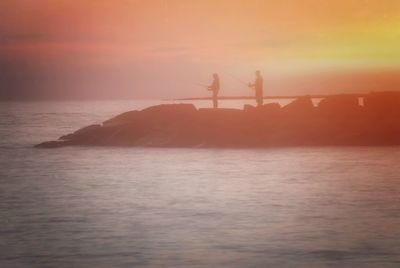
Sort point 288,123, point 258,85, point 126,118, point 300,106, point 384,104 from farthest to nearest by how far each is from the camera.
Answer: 1. point 126,118
2. point 300,106
3. point 384,104
4. point 288,123
5. point 258,85

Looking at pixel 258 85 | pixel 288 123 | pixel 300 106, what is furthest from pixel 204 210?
pixel 300 106

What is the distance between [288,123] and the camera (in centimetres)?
4444

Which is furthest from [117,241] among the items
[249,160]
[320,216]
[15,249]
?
[249,160]

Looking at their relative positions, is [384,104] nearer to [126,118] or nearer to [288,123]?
[288,123]

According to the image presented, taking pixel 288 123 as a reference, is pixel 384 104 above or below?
above

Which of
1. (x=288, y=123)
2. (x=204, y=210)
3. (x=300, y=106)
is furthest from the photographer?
(x=300, y=106)

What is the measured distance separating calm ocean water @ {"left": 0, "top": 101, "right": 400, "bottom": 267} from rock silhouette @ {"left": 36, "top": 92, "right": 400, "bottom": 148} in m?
3.06

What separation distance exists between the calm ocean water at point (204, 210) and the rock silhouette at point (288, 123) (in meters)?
3.06

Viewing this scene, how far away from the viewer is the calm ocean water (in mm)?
16297

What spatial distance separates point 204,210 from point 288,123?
22537mm

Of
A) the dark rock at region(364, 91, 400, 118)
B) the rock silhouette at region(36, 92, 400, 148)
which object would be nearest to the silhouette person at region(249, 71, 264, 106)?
the rock silhouette at region(36, 92, 400, 148)

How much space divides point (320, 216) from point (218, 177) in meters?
10.6

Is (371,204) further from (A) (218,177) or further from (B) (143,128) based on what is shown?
(B) (143,128)

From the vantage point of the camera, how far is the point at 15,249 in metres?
16.9
